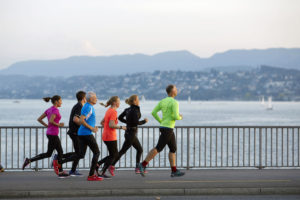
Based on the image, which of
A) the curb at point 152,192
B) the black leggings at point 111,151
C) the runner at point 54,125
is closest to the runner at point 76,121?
the runner at point 54,125

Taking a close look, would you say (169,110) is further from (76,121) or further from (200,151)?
(200,151)

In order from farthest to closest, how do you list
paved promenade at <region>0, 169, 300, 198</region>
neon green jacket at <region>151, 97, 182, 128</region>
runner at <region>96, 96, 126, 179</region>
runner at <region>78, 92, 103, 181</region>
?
runner at <region>96, 96, 126, 179</region> → neon green jacket at <region>151, 97, 182, 128</region> → runner at <region>78, 92, 103, 181</region> → paved promenade at <region>0, 169, 300, 198</region>

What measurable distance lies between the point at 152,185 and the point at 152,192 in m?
0.47

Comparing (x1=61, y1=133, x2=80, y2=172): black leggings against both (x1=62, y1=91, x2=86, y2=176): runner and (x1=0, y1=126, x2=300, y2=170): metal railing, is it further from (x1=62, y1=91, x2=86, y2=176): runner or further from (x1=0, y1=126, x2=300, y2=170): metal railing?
(x1=0, y1=126, x2=300, y2=170): metal railing

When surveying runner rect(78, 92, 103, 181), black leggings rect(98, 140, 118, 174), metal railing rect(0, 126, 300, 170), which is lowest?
metal railing rect(0, 126, 300, 170)

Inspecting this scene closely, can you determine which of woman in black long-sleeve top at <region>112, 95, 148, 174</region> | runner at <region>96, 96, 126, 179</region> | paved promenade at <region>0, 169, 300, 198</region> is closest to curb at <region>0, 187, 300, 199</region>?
paved promenade at <region>0, 169, 300, 198</region>

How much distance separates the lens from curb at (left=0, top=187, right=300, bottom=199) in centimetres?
882

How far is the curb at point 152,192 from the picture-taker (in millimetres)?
8820

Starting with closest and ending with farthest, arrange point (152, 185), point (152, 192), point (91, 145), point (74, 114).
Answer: point (152, 192), point (152, 185), point (91, 145), point (74, 114)

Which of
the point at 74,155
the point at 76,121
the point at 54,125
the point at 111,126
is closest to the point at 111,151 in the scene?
the point at 111,126

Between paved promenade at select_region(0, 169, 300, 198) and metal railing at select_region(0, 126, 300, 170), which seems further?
metal railing at select_region(0, 126, 300, 170)

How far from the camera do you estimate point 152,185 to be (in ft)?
31.3

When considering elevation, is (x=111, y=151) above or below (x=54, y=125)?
below

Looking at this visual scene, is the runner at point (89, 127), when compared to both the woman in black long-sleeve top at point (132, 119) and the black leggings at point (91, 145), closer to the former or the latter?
the black leggings at point (91, 145)
